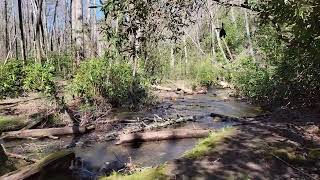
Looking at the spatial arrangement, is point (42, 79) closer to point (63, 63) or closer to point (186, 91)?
point (186, 91)

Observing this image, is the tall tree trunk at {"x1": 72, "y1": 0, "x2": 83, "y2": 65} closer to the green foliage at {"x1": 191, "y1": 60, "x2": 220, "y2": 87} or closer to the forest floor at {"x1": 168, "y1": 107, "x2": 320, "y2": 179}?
the green foliage at {"x1": 191, "y1": 60, "x2": 220, "y2": 87}

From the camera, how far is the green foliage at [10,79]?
Result: 19.1 meters

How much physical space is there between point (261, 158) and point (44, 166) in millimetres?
3850

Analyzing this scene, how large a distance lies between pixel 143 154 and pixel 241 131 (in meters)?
2.36

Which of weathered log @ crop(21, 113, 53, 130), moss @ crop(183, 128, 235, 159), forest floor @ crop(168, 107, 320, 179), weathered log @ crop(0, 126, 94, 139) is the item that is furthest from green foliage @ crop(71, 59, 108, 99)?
forest floor @ crop(168, 107, 320, 179)

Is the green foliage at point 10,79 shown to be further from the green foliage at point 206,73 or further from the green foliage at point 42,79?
the green foliage at point 206,73

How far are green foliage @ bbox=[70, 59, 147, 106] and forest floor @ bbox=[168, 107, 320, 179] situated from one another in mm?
7031

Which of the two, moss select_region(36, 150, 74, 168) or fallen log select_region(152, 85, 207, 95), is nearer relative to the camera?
moss select_region(36, 150, 74, 168)

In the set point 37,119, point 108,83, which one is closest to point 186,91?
point 108,83

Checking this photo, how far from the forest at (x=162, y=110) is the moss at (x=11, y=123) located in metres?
0.05

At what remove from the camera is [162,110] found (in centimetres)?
1720

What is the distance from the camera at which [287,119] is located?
39.6ft

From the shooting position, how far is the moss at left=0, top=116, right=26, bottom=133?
13397 mm

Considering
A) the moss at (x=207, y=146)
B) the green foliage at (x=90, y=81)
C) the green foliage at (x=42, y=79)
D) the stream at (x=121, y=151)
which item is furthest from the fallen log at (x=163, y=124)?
the green foliage at (x=42, y=79)
